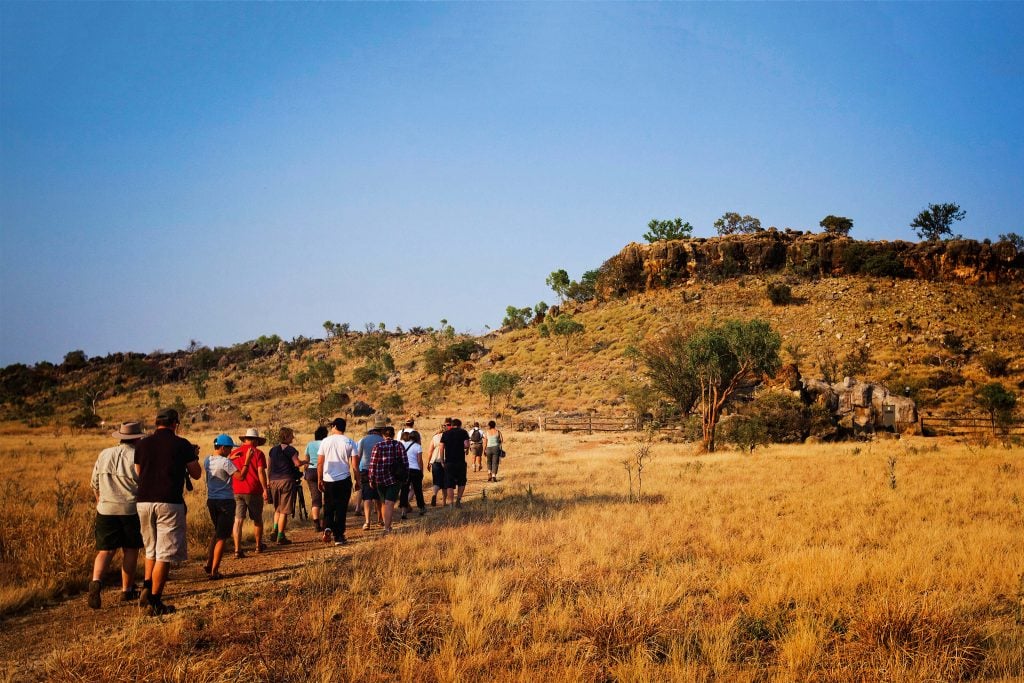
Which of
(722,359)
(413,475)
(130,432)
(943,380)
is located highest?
(722,359)

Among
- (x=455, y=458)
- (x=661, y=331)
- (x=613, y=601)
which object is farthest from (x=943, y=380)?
(x=613, y=601)

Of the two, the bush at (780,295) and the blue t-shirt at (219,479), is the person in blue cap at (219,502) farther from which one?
the bush at (780,295)

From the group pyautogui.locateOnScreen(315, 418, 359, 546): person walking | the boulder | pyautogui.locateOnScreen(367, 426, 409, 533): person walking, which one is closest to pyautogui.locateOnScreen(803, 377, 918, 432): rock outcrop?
pyautogui.locateOnScreen(367, 426, 409, 533): person walking

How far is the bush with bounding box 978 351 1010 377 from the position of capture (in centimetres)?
4594

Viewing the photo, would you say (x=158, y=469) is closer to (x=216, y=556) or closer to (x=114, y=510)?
(x=114, y=510)

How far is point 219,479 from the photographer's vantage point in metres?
8.77

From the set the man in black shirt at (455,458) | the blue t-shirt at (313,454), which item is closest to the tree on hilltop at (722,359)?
the man in black shirt at (455,458)

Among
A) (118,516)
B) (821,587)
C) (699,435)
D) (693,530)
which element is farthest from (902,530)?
(699,435)

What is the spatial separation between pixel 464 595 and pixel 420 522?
5.14 metres

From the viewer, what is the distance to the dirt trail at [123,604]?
570cm

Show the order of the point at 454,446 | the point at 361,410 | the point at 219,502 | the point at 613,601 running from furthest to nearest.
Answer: the point at 361,410 → the point at 454,446 → the point at 219,502 → the point at 613,601

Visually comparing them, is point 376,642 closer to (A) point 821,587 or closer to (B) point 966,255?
(A) point 821,587

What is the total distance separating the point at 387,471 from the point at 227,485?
9.43ft

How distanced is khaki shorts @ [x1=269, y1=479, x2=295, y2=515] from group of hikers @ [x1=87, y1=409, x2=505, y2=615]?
0.02 metres
